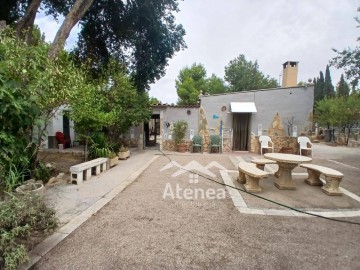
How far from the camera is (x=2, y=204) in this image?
9.66ft

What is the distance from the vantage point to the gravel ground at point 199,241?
3.08 metres

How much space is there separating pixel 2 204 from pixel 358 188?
8215mm

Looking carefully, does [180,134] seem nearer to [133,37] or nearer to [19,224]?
[133,37]

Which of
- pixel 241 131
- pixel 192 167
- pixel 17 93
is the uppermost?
pixel 17 93

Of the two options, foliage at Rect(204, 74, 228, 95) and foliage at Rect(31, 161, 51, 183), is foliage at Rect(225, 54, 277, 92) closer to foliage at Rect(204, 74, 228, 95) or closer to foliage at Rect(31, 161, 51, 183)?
foliage at Rect(204, 74, 228, 95)

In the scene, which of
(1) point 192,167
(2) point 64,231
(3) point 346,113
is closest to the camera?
(2) point 64,231

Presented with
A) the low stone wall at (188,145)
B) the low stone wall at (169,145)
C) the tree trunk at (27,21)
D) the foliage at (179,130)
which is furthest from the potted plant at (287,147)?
the tree trunk at (27,21)

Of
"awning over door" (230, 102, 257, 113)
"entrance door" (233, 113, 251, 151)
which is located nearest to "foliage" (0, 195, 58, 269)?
"awning over door" (230, 102, 257, 113)

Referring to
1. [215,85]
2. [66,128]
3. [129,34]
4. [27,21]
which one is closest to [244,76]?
[215,85]

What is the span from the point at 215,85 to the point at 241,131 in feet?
78.6

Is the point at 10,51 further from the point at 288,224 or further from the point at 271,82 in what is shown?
the point at 271,82

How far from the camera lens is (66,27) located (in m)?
7.81

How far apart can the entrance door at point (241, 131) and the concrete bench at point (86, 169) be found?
8686mm

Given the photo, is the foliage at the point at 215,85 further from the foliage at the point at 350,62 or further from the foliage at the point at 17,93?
the foliage at the point at 17,93
